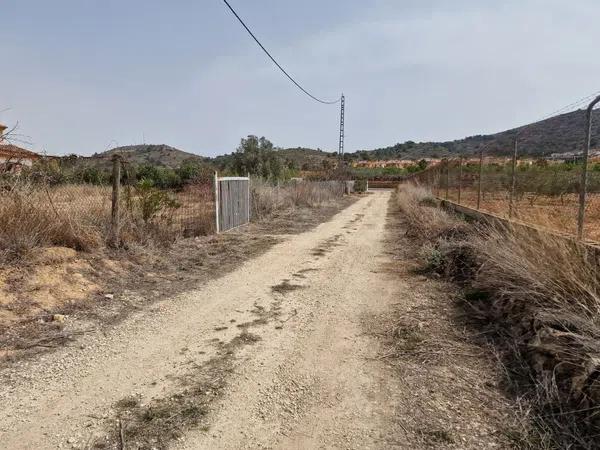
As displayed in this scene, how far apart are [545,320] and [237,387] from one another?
2.98m

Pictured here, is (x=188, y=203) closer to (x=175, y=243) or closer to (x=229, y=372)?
(x=175, y=243)

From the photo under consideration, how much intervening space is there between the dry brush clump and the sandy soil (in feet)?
1.31

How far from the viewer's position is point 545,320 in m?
4.58

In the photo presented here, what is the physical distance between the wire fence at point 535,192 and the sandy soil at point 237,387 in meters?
2.57

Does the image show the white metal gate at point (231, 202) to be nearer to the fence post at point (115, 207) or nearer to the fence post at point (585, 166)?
the fence post at point (115, 207)

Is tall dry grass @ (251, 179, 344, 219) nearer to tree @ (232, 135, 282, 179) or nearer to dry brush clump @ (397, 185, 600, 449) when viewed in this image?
tree @ (232, 135, 282, 179)

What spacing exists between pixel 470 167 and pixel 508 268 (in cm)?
984

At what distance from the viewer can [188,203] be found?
13.5 m

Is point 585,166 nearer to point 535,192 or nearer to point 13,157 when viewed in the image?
point 535,192

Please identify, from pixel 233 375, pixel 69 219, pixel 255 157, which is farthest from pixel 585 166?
pixel 255 157

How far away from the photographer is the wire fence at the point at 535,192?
726cm

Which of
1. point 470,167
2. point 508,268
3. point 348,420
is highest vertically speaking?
point 470,167

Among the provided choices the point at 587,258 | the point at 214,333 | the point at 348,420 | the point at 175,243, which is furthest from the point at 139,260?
the point at 587,258

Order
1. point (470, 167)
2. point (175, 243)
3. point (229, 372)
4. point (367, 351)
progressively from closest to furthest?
point (229, 372)
point (367, 351)
point (175, 243)
point (470, 167)
